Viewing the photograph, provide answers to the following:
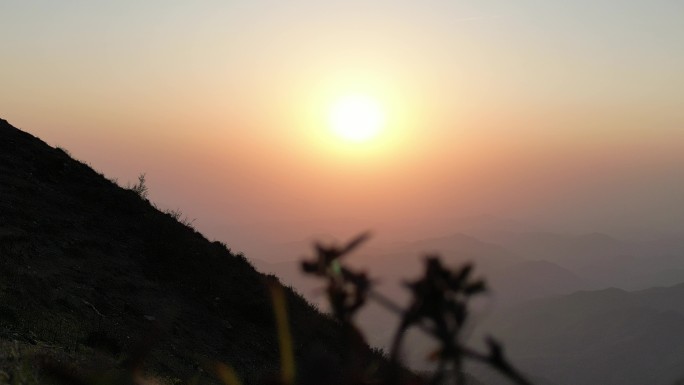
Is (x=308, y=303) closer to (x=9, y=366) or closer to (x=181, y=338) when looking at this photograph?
(x=181, y=338)

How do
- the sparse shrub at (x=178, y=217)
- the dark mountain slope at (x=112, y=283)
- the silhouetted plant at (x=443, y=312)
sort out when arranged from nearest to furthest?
the silhouetted plant at (x=443, y=312), the dark mountain slope at (x=112, y=283), the sparse shrub at (x=178, y=217)

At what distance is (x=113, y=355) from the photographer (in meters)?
11.2

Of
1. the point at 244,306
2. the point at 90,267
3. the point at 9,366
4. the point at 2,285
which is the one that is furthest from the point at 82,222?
the point at 9,366

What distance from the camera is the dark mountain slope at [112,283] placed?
12.2 m

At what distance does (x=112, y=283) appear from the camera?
16.9m

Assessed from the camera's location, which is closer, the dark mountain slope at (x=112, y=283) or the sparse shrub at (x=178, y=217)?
the dark mountain slope at (x=112, y=283)

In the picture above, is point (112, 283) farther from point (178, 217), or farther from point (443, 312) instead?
point (443, 312)

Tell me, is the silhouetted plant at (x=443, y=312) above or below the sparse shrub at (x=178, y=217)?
below

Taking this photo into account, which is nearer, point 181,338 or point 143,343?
point 143,343

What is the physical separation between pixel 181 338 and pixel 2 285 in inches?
185

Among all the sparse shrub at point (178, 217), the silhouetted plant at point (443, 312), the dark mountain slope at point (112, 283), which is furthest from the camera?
the sparse shrub at point (178, 217)

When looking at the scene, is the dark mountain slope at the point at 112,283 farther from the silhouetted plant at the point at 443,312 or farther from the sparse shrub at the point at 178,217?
the silhouetted plant at the point at 443,312

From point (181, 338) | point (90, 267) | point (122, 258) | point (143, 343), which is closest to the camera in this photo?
point (143, 343)

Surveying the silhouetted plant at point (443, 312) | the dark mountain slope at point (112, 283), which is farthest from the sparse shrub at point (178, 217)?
the silhouetted plant at point (443, 312)
